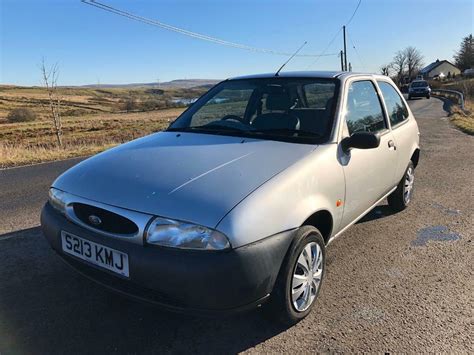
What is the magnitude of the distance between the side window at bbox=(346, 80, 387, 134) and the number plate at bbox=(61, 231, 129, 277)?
2.14m

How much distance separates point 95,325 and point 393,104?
381cm

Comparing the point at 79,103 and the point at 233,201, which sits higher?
the point at 233,201

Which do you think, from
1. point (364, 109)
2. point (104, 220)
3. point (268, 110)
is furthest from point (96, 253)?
point (364, 109)

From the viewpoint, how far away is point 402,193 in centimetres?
493

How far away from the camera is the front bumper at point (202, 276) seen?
7.13 ft

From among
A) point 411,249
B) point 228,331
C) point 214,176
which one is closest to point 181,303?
point 228,331

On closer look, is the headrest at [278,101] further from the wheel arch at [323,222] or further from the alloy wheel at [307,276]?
the alloy wheel at [307,276]

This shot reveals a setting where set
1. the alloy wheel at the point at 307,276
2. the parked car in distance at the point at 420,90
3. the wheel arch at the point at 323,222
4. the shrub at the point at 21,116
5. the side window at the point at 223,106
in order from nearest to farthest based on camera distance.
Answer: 1. the alloy wheel at the point at 307,276
2. the wheel arch at the point at 323,222
3. the side window at the point at 223,106
4. the parked car in distance at the point at 420,90
5. the shrub at the point at 21,116

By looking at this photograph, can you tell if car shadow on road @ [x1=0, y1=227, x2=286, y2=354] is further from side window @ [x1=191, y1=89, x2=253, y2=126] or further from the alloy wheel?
side window @ [x1=191, y1=89, x2=253, y2=126]

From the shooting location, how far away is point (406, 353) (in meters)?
2.47

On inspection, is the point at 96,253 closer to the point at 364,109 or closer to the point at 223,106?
the point at 223,106

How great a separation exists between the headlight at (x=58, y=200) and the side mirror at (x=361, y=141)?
2.09 m

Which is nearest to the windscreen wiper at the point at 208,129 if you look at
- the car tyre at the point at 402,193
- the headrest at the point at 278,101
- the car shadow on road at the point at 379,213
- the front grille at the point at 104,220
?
the headrest at the point at 278,101

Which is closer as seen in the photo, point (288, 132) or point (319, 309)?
point (319, 309)
